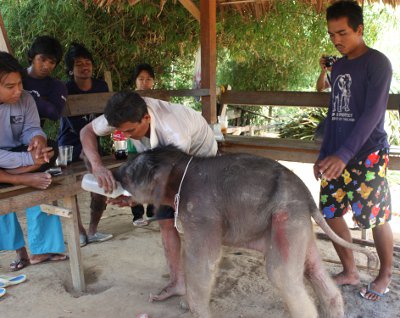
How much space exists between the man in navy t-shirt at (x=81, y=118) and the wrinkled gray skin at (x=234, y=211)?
6.27 feet

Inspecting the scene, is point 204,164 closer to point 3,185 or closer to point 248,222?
point 248,222

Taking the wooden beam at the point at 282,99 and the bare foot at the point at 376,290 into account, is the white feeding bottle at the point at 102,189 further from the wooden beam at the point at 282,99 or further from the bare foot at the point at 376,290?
the wooden beam at the point at 282,99

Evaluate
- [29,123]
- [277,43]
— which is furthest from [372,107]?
[277,43]

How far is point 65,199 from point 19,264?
102 cm

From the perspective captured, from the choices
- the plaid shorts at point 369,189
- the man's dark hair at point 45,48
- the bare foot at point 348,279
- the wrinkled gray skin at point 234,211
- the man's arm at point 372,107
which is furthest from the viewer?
the man's dark hair at point 45,48

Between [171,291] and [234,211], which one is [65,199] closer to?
[171,291]

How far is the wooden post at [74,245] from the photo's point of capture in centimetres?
305

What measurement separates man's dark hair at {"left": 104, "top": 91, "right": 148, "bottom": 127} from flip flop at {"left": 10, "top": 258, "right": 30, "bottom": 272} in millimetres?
1989

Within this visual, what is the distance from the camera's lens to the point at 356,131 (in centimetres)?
269

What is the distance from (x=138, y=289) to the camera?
322 centimetres

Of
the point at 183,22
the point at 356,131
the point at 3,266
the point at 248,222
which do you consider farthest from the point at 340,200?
the point at 183,22

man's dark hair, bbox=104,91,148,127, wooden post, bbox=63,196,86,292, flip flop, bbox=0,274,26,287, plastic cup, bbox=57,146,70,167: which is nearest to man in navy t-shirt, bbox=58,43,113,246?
plastic cup, bbox=57,146,70,167

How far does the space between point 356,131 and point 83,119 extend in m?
2.64

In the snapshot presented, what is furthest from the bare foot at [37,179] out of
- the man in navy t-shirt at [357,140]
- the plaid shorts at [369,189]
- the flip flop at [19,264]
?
the plaid shorts at [369,189]
